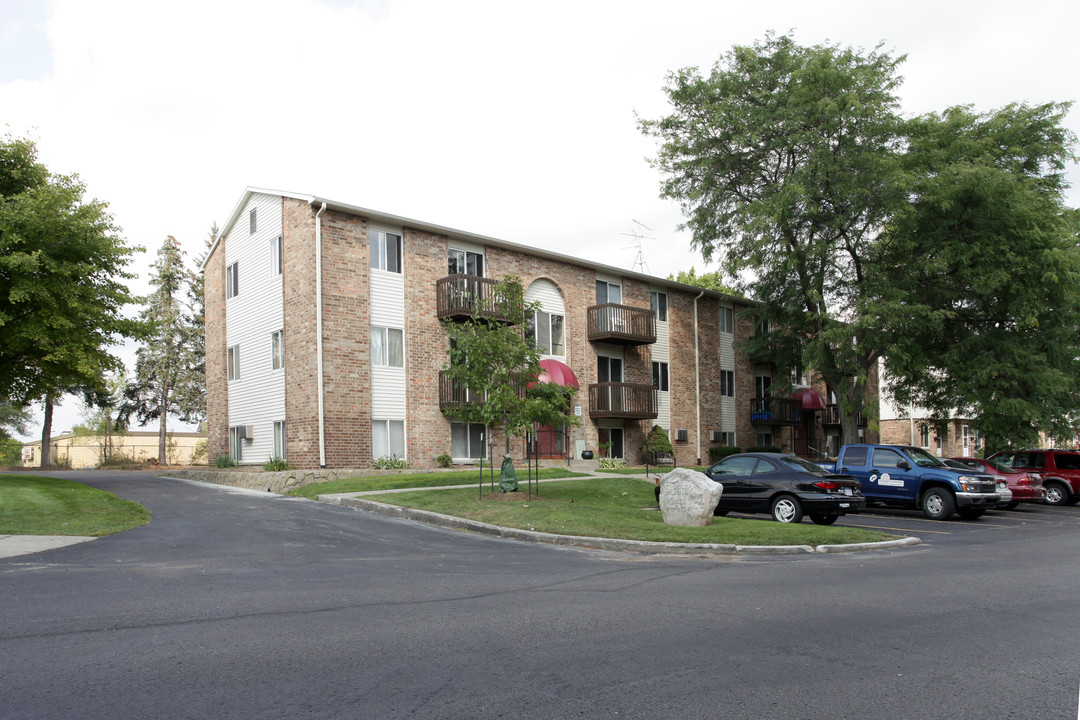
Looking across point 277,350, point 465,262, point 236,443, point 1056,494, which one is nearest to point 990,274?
point 1056,494

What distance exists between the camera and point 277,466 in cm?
2345

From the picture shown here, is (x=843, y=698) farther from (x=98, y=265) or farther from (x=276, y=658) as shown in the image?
(x=98, y=265)

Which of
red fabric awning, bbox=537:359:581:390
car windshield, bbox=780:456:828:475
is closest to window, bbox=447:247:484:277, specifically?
red fabric awning, bbox=537:359:581:390

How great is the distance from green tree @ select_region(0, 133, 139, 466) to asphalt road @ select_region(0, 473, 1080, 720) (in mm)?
12010

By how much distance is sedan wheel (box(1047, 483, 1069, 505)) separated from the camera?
24016 millimetres

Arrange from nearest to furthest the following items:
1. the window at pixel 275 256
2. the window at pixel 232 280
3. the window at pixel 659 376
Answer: the window at pixel 275 256 → the window at pixel 232 280 → the window at pixel 659 376

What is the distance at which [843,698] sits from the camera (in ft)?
15.8

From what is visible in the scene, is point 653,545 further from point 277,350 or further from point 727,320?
point 727,320

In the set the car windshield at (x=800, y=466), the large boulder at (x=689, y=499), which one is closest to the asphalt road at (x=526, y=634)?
the large boulder at (x=689, y=499)

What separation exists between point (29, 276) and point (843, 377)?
26843mm

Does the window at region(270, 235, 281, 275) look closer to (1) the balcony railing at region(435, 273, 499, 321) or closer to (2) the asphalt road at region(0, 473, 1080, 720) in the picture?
(1) the balcony railing at region(435, 273, 499, 321)

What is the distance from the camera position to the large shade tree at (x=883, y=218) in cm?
2575

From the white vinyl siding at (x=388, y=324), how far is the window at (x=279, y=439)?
3266mm

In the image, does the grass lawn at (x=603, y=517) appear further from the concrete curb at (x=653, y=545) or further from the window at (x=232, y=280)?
the window at (x=232, y=280)
